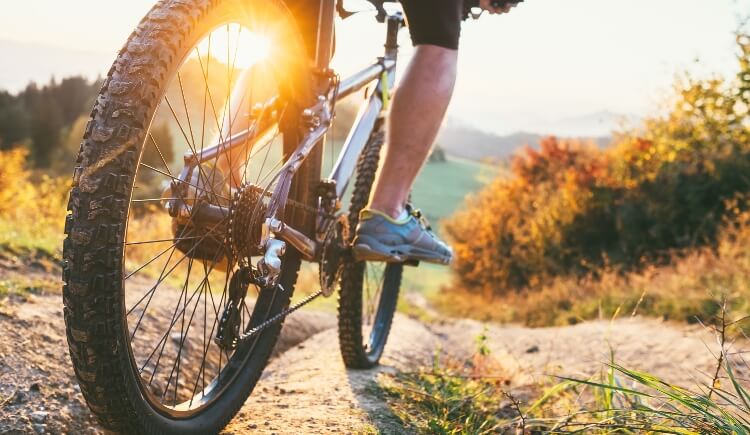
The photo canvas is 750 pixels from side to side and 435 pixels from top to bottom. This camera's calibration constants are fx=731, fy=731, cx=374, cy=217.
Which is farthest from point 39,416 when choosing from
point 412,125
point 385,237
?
point 412,125

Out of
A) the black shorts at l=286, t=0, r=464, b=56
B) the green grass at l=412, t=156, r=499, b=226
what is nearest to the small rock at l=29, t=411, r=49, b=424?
the black shorts at l=286, t=0, r=464, b=56

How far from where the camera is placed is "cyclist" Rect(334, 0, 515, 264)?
2.20 metres

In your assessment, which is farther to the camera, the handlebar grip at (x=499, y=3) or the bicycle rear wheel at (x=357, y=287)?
the bicycle rear wheel at (x=357, y=287)

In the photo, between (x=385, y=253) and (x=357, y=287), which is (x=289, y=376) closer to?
(x=357, y=287)

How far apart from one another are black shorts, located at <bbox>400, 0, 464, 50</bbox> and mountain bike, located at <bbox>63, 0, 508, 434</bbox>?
0.25 m

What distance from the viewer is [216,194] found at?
181 centimetres

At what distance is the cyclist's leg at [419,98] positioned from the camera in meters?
2.19

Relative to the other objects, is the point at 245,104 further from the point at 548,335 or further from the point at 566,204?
the point at 566,204

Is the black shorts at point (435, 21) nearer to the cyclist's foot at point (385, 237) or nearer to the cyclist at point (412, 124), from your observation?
the cyclist at point (412, 124)

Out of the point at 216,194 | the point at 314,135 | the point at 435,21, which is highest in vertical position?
the point at 435,21

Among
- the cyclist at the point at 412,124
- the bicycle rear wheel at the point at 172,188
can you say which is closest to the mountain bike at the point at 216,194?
the bicycle rear wheel at the point at 172,188

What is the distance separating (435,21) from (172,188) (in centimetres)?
94

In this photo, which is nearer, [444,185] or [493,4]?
[493,4]

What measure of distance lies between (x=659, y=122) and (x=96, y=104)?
16.8 metres
